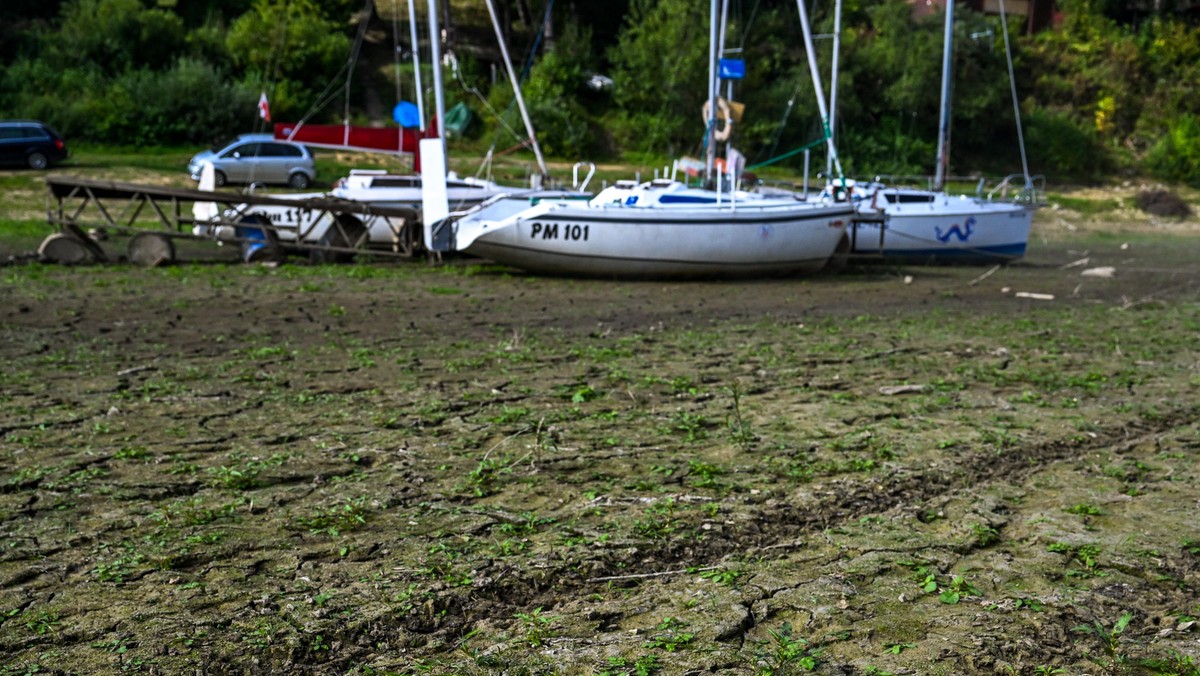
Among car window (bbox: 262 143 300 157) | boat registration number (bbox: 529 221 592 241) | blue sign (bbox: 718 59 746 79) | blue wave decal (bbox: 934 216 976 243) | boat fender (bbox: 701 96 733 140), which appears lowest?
blue wave decal (bbox: 934 216 976 243)

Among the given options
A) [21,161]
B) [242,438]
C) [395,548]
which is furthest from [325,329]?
[21,161]

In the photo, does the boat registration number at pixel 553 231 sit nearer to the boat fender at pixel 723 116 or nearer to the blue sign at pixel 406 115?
the boat fender at pixel 723 116

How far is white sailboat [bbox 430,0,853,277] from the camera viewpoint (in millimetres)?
17750

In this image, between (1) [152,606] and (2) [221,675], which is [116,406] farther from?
(2) [221,675]

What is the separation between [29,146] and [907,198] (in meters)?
21.2

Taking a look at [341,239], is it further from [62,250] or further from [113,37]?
[113,37]

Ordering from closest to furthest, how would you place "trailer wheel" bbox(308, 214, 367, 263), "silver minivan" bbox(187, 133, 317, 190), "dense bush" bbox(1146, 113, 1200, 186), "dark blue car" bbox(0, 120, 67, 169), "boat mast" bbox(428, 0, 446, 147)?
"trailer wheel" bbox(308, 214, 367, 263), "boat mast" bbox(428, 0, 446, 147), "dark blue car" bbox(0, 120, 67, 169), "silver minivan" bbox(187, 133, 317, 190), "dense bush" bbox(1146, 113, 1200, 186)

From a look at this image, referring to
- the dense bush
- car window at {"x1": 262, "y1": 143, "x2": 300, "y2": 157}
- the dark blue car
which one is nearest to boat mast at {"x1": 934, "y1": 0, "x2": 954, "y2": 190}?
car window at {"x1": 262, "y1": 143, "x2": 300, "y2": 157}

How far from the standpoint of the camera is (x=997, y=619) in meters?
4.78

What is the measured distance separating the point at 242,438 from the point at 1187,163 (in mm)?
41615

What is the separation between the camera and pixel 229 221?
19094 mm

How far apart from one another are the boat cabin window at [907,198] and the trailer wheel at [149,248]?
13.2 m

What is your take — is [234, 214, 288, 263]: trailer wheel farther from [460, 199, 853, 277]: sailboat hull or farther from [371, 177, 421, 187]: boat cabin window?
[371, 177, 421, 187]: boat cabin window

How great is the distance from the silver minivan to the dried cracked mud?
64.0ft
